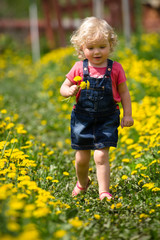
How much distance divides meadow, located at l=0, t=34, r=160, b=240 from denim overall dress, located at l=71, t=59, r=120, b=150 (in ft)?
1.22

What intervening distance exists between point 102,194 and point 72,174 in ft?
2.71

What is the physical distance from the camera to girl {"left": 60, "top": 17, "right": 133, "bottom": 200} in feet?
9.30

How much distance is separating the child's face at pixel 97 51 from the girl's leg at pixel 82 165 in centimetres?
76

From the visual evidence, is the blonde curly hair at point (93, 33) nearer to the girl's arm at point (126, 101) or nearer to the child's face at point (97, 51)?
the child's face at point (97, 51)

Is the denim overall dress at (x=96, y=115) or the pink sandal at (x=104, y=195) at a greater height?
the denim overall dress at (x=96, y=115)

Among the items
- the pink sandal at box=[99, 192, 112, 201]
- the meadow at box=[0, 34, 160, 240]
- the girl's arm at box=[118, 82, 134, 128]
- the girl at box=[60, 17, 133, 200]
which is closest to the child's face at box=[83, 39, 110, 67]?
→ the girl at box=[60, 17, 133, 200]

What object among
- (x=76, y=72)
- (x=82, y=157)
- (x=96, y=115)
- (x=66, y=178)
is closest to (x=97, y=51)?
(x=76, y=72)

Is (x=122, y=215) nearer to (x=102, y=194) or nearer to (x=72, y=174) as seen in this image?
(x=102, y=194)

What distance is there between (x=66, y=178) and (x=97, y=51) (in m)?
1.31

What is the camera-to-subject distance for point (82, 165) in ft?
10.1

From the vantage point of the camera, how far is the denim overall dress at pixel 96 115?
284 cm

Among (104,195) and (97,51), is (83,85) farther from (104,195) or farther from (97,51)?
(104,195)

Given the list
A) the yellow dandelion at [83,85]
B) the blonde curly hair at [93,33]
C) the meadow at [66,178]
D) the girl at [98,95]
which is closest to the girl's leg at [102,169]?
the girl at [98,95]

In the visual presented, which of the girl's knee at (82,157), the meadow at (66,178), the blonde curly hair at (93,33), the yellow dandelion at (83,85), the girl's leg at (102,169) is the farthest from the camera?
the girl's knee at (82,157)
